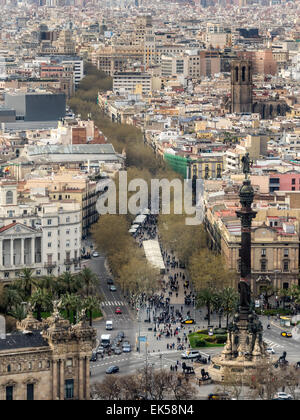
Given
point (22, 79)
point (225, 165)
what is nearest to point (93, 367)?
point (225, 165)

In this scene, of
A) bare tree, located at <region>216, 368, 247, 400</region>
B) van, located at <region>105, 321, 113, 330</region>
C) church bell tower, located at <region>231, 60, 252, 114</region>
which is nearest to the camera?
bare tree, located at <region>216, 368, 247, 400</region>

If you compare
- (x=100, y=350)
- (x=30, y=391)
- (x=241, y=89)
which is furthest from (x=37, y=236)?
(x=241, y=89)

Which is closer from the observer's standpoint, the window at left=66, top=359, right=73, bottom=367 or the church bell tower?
the window at left=66, top=359, right=73, bottom=367

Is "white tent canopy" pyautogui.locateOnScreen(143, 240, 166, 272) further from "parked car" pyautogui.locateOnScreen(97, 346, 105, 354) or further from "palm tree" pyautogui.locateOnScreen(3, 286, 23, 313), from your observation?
"parked car" pyautogui.locateOnScreen(97, 346, 105, 354)

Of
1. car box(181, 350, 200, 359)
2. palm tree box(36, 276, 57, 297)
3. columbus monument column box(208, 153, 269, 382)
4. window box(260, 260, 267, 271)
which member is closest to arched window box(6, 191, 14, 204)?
palm tree box(36, 276, 57, 297)

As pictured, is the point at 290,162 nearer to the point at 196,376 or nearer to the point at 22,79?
the point at 196,376

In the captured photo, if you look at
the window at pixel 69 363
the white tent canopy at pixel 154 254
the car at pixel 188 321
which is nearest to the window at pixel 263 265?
the white tent canopy at pixel 154 254

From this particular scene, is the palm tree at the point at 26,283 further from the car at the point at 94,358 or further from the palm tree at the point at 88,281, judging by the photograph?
the car at the point at 94,358
